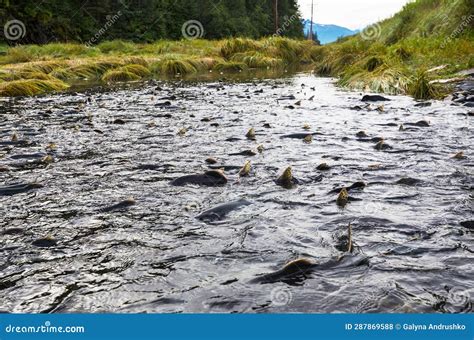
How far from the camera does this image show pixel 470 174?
4.80m

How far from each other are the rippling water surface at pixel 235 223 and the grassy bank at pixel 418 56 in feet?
15.3

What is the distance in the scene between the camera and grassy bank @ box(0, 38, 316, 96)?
16891 millimetres

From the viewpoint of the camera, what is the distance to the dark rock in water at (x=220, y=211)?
12.6 feet

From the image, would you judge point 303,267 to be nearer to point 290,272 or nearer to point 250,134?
point 290,272

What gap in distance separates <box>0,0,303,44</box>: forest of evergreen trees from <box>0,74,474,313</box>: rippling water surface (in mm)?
33306

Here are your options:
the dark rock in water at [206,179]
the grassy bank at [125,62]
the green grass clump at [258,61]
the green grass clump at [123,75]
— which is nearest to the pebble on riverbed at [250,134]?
the dark rock in water at [206,179]

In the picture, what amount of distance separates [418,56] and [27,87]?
14300 millimetres

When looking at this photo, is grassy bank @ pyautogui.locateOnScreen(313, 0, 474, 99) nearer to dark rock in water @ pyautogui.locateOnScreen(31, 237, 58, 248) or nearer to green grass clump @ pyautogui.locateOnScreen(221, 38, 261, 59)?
green grass clump @ pyautogui.locateOnScreen(221, 38, 261, 59)

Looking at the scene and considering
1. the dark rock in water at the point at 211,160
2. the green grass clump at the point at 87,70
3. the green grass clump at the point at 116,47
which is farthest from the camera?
the green grass clump at the point at 116,47

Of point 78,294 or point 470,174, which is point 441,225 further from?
point 78,294

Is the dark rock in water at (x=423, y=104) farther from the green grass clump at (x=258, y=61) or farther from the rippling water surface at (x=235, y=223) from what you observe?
the green grass clump at (x=258, y=61)

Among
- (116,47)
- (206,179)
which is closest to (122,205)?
(206,179)

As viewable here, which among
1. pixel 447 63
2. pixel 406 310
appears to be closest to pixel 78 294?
pixel 406 310

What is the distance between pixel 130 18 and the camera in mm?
47688
